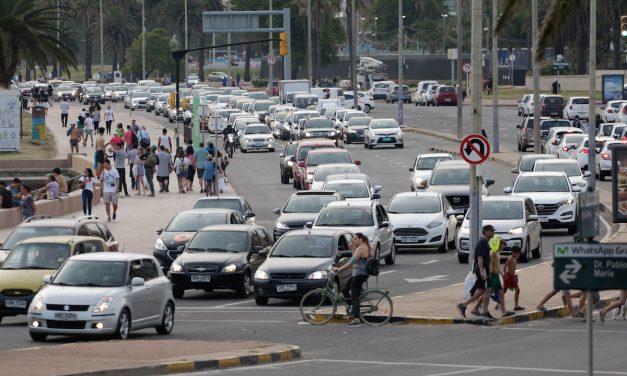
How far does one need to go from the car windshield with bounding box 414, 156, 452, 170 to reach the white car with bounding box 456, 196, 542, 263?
12.7m

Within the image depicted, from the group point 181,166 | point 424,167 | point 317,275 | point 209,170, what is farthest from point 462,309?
point 181,166

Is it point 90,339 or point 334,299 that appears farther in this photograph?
point 334,299

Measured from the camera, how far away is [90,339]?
71.0ft

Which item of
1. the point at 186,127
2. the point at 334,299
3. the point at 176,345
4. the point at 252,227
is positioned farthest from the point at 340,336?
the point at 186,127

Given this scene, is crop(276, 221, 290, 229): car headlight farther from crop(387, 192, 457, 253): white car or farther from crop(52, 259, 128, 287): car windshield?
crop(52, 259, 128, 287): car windshield

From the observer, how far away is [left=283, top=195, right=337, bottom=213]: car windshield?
36750 millimetres

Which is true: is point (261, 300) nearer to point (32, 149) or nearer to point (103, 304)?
point (103, 304)

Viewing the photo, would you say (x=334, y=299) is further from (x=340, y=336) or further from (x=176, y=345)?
(x=176, y=345)

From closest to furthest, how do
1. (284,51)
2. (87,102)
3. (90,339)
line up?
(90,339), (284,51), (87,102)

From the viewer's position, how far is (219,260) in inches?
1110

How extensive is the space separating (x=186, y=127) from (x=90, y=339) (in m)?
52.7


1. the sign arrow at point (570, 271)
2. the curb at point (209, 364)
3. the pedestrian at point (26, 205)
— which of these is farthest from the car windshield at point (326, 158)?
the sign arrow at point (570, 271)

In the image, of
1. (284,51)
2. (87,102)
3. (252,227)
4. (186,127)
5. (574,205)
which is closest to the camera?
(252,227)

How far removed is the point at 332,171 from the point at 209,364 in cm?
2760
